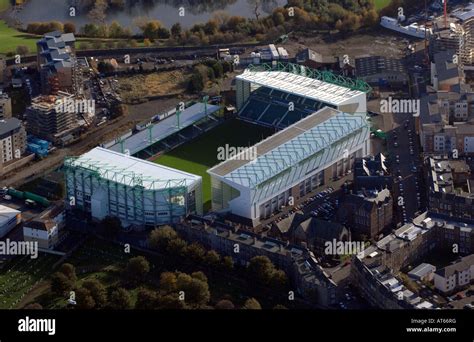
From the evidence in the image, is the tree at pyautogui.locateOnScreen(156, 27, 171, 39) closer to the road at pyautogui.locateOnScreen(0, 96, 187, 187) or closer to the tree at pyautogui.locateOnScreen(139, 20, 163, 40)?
the tree at pyautogui.locateOnScreen(139, 20, 163, 40)

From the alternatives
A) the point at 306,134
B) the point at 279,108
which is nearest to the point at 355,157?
the point at 306,134

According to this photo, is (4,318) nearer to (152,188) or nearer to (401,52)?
(152,188)

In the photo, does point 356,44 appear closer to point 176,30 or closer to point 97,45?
point 176,30

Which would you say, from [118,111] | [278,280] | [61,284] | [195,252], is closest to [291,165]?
[195,252]

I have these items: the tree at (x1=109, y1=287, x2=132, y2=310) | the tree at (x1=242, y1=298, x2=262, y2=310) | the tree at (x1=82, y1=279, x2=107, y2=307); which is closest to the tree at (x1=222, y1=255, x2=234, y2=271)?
the tree at (x1=242, y1=298, x2=262, y2=310)

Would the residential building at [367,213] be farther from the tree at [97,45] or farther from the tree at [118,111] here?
the tree at [97,45]

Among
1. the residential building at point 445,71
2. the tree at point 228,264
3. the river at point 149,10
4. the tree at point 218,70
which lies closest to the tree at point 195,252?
the tree at point 228,264
